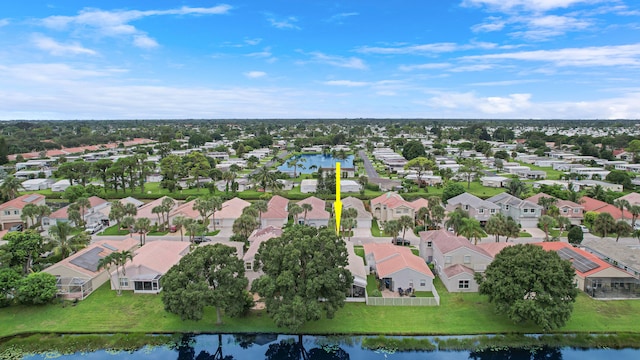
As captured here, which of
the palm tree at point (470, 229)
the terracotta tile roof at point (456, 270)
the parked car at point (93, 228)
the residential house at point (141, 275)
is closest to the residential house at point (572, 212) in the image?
the palm tree at point (470, 229)

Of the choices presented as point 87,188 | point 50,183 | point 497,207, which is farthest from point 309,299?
point 50,183

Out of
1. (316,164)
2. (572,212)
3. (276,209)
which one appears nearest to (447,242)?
(276,209)

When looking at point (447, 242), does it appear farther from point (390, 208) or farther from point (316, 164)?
point (316, 164)

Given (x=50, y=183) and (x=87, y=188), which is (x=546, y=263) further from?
(x=50, y=183)

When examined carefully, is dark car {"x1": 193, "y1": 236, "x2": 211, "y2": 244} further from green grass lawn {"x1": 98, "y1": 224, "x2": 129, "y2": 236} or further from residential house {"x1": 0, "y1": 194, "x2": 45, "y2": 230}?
residential house {"x1": 0, "y1": 194, "x2": 45, "y2": 230}

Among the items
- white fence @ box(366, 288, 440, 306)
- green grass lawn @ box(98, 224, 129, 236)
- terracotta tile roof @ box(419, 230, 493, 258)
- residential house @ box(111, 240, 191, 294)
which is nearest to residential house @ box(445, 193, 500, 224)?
terracotta tile roof @ box(419, 230, 493, 258)

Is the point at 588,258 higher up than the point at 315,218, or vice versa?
the point at 588,258
